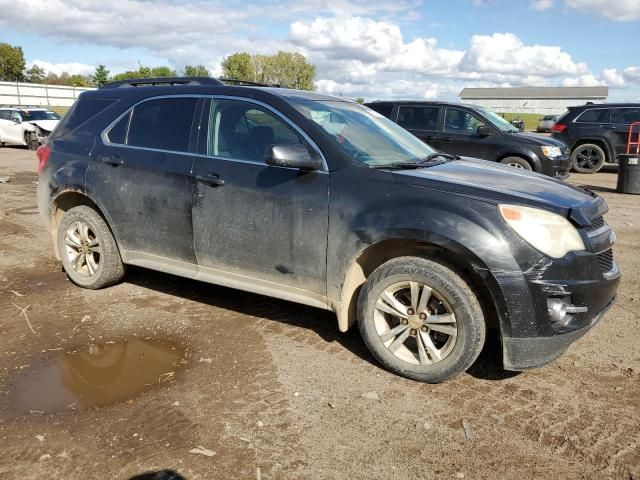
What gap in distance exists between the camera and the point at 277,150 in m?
3.57

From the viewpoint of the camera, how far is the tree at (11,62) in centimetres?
9700

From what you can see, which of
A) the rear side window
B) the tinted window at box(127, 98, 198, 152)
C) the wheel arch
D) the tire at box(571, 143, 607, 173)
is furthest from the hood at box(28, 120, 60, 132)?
the wheel arch

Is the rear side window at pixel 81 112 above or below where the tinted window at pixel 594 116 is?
below

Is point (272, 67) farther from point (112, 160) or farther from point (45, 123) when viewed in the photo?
point (112, 160)

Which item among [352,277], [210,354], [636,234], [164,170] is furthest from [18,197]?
[636,234]

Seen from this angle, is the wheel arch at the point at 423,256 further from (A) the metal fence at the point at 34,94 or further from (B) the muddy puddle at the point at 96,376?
(A) the metal fence at the point at 34,94

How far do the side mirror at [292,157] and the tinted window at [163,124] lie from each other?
994 millimetres

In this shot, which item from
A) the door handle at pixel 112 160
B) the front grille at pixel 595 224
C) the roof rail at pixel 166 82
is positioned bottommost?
the front grille at pixel 595 224

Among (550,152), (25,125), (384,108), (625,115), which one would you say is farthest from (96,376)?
(25,125)

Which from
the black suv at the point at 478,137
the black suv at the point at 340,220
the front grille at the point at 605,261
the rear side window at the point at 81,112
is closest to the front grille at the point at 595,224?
the black suv at the point at 340,220

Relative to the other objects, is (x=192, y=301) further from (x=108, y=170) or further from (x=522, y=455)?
(x=522, y=455)

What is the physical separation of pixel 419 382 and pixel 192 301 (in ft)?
7.56

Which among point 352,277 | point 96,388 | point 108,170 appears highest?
point 108,170

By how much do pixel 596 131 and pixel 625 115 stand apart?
87cm
